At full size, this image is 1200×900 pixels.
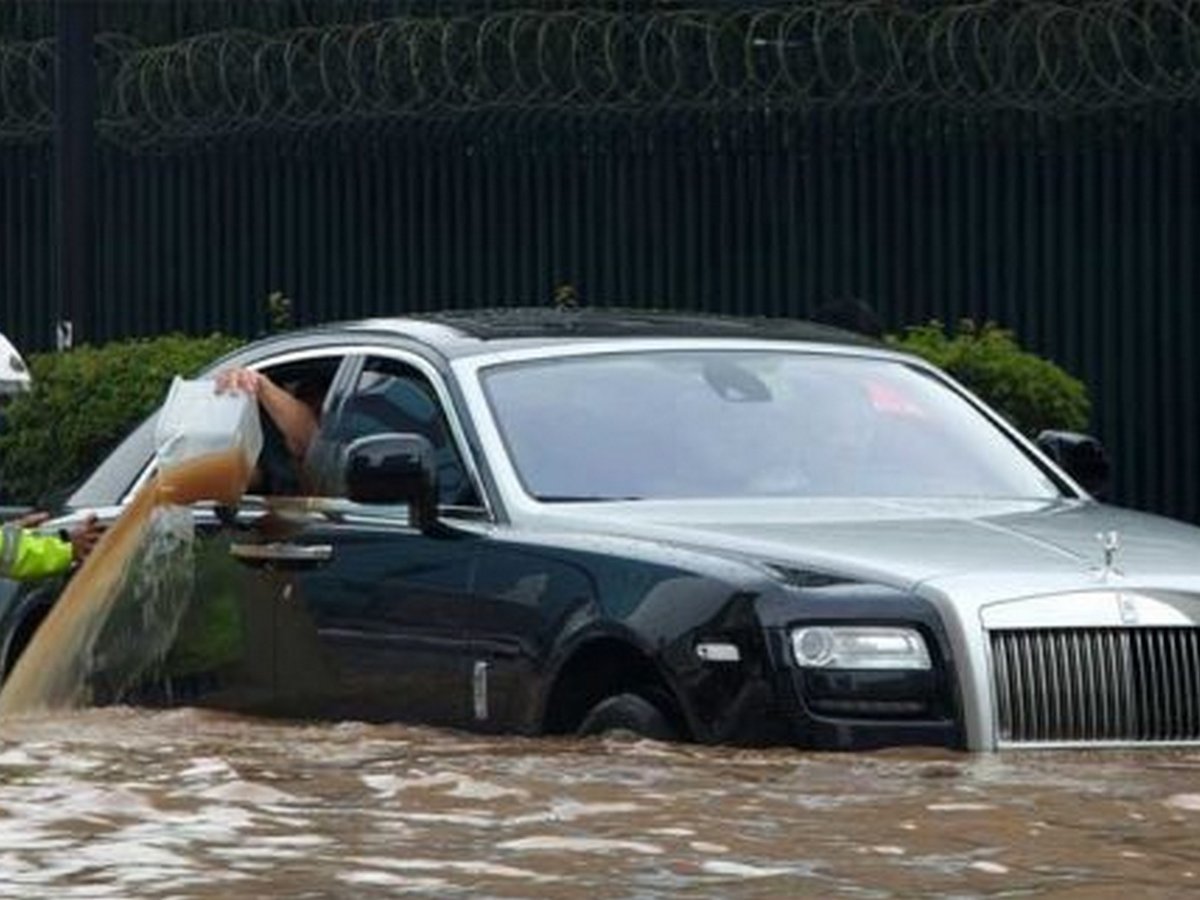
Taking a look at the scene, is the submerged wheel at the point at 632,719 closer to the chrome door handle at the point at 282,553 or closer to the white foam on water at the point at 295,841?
the chrome door handle at the point at 282,553

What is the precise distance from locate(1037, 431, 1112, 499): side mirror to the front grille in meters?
2.05

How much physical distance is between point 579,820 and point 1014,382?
27.9ft

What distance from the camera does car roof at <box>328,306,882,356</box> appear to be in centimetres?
1246

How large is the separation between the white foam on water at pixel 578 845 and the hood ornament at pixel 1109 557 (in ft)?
7.47

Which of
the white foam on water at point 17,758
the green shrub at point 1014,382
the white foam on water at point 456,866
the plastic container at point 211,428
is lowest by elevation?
the white foam on water at point 456,866

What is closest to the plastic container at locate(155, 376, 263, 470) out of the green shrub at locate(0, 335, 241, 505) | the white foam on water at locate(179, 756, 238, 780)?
the white foam on water at locate(179, 756, 238, 780)

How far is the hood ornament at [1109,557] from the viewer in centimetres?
1088

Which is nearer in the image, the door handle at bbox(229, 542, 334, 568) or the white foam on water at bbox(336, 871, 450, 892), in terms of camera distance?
the white foam on water at bbox(336, 871, 450, 892)

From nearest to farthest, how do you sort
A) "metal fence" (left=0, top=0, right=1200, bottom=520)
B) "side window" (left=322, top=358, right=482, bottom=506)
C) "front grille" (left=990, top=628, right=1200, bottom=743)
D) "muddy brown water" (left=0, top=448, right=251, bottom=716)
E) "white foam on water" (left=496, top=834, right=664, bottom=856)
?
1. "white foam on water" (left=496, top=834, right=664, bottom=856)
2. "front grille" (left=990, top=628, right=1200, bottom=743)
3. "side window" (left=322, top=358, right=482, bottom=506)
4. "muddy brown water" (left=0, top=448, right=251, bottom=716)
5. "metal fence" (left=0, top=0, right=1200, bottom=520)

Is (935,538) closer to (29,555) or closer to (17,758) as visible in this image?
(17,758)

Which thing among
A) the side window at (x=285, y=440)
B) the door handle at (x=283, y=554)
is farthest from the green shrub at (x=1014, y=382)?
the door handle at (x=283, y=554)

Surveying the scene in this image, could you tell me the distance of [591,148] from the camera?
851 inches

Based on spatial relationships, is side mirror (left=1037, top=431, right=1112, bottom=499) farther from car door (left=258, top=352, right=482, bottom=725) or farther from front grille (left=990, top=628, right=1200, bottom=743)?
front grille (left=990, top=628, right=1200, bottom=743)

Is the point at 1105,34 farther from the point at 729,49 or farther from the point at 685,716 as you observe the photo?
the point at 685,716
